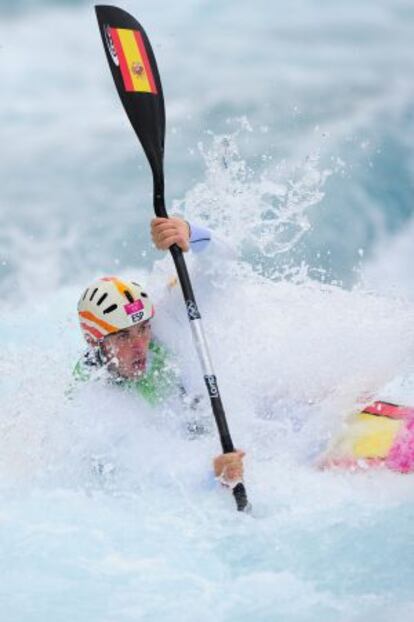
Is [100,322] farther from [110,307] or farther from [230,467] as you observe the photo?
[230,467]

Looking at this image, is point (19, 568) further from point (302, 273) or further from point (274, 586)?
point (302, 273)

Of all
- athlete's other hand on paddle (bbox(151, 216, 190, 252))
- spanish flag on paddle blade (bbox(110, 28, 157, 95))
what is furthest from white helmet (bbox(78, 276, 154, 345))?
spanish flag on paddle blade (bbox(110, 28, 157, 95))

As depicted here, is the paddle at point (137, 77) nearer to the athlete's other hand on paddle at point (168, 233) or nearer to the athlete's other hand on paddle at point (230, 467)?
the athlete's other hand on paddle at point (168, 233)

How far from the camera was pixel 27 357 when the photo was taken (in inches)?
245

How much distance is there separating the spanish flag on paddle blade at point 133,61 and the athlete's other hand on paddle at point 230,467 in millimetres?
2293

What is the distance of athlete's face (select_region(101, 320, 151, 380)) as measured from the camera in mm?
5312

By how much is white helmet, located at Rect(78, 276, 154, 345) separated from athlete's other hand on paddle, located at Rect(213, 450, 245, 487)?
0.94 metres

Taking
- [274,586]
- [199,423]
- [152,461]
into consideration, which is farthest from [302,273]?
[274,586]

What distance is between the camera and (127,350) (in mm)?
5316

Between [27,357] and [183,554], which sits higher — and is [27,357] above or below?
above

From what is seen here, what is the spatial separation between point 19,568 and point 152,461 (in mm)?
1074

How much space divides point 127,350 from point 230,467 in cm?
92

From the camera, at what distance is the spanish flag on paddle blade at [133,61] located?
224 inches

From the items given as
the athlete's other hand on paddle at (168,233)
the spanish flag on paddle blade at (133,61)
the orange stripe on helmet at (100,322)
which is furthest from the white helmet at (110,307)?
the spanish flag on paddle blade at (133,61)
